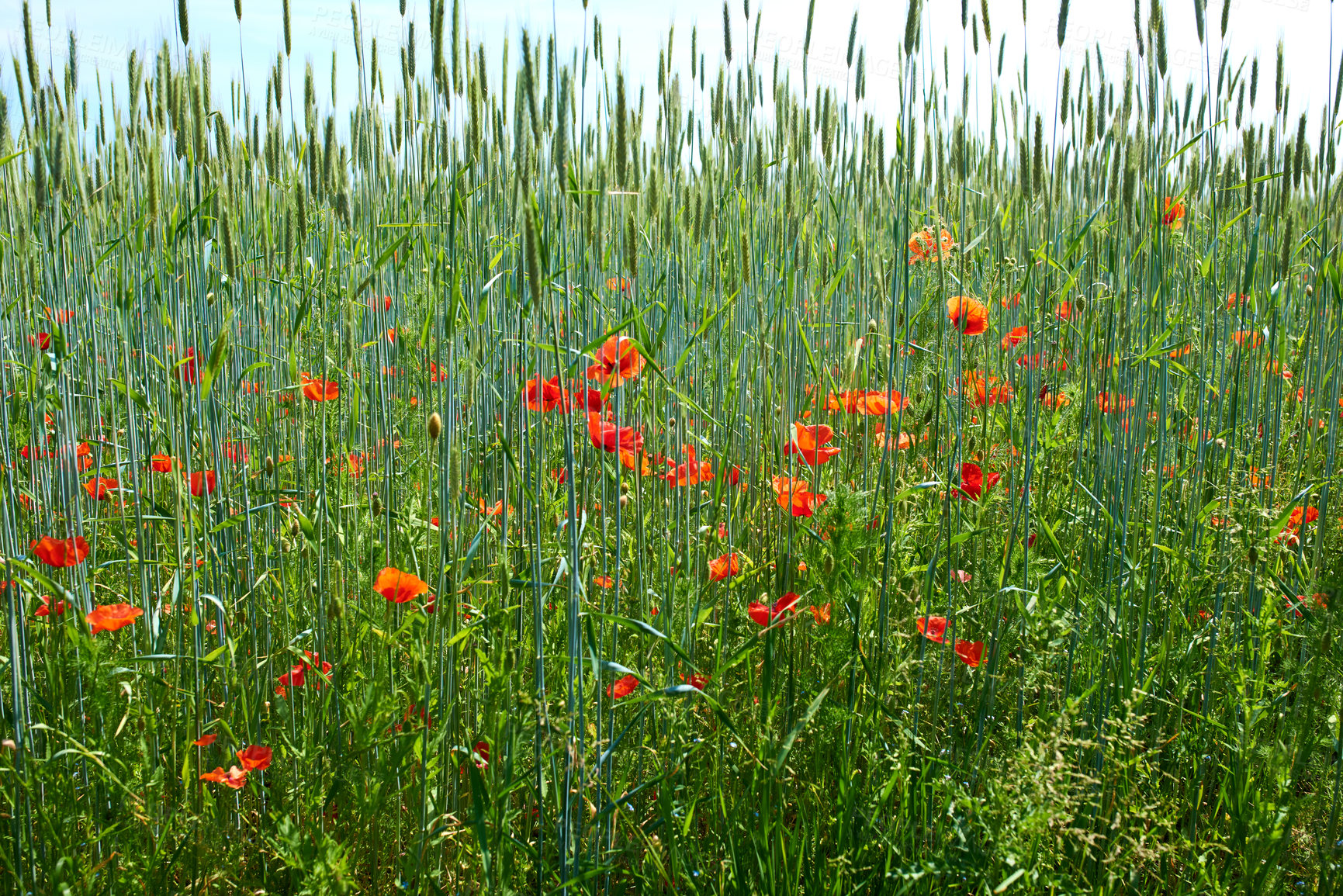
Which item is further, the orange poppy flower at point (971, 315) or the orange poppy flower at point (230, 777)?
the orange poppy flower at point (971, 315)

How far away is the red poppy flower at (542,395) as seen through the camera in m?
1.02

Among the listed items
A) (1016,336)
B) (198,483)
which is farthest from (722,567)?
(1016,336)

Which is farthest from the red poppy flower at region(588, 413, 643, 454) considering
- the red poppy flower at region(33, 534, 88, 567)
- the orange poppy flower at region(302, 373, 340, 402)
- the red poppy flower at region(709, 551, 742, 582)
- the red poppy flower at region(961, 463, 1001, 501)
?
the red poppy flower at region(33, 534, 88, 567)

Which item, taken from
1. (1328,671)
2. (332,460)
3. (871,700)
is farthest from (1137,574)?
(332,460)

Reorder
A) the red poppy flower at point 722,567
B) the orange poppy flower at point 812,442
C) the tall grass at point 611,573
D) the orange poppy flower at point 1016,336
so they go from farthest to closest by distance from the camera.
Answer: the orange poppy flower at point 1016,336
the orange poppy flower at point 812,442
the red poppy flower at point 722,567
the tall grass at point 611,573

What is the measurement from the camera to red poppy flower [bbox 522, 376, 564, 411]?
102 cm

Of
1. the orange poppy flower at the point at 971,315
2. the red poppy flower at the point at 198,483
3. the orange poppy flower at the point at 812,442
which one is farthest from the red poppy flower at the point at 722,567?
the red poppy flower at the point at 198,483

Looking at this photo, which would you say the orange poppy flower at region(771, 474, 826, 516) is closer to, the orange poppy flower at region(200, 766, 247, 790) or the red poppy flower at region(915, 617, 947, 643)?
the red poppy flower at region(915, 617, 947, 643)

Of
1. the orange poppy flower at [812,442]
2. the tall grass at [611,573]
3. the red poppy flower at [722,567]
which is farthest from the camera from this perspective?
the orange poppy flower at [812,442]

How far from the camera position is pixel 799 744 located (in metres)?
1.07

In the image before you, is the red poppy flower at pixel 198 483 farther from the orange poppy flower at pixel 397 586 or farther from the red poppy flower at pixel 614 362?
the red poppy flower at pixel 614 362

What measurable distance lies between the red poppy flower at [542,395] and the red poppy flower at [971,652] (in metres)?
0.60

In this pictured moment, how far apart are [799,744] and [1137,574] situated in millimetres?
577

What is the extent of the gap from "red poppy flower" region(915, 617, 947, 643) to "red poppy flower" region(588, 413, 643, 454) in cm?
40
